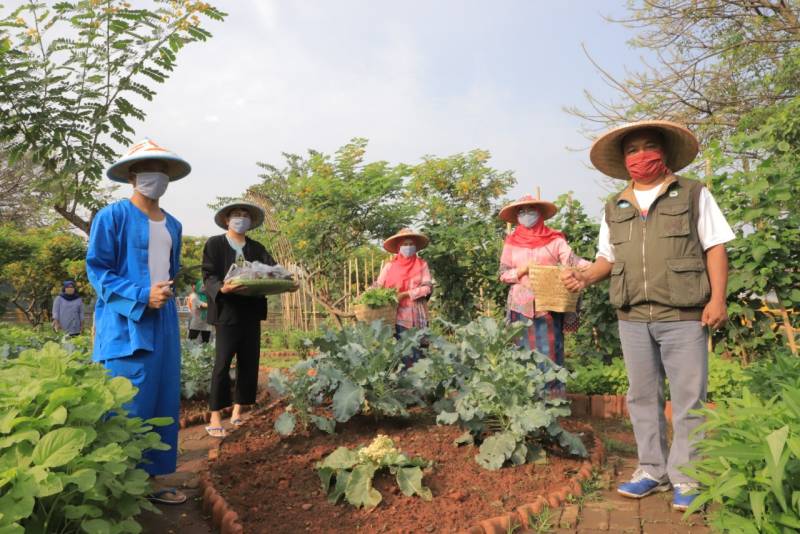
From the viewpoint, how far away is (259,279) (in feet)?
13.5

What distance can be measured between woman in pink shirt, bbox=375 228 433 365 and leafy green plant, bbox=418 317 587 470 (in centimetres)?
207

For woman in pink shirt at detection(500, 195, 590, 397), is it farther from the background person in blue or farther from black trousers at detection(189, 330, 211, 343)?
black trousers at detection(189, 330, 211, 343)

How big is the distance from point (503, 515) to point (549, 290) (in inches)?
87.8

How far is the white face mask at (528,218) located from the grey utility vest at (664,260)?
2.08 metres

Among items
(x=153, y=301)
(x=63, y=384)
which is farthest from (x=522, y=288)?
(x=63, y=384)

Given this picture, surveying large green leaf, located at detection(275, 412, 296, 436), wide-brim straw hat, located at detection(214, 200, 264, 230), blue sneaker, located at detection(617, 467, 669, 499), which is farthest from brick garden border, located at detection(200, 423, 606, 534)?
wide-brim straw hat, located at detection(214, 200, 264, 230)

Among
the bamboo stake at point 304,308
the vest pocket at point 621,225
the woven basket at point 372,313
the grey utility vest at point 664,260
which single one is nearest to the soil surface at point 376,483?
the grey utility vest at point 664,260

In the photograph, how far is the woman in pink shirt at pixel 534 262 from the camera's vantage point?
4.96 metres

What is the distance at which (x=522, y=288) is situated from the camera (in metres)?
5.02

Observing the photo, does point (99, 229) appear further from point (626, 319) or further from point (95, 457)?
point (626, 319)

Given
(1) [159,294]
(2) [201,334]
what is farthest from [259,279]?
(2) [201,334]

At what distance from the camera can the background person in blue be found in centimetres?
312

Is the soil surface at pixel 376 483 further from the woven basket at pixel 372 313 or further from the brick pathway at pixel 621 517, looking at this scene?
the woven basket at pixel 372 313

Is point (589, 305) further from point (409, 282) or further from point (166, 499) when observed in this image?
point (166, 499)
